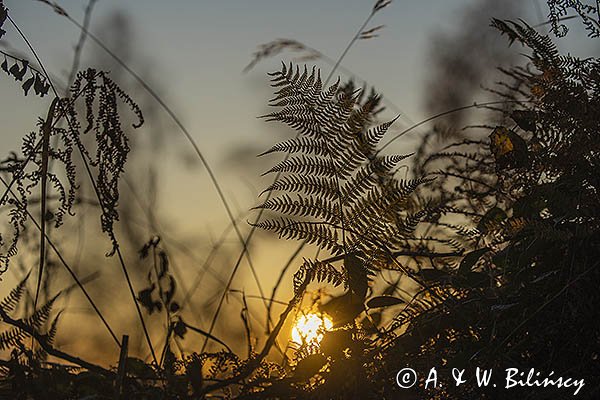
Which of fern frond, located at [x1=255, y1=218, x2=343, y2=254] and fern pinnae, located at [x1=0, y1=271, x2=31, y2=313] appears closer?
fern frond, located at [x1=255, y1=218, x2=343, y2=254]

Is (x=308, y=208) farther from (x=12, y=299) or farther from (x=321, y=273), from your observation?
(x=12, y=299)

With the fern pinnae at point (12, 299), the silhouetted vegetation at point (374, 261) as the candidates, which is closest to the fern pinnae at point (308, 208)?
the silhouetted vegetation at point (374, 261)

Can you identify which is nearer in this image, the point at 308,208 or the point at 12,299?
the point at 308,208

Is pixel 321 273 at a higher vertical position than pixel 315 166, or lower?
lower

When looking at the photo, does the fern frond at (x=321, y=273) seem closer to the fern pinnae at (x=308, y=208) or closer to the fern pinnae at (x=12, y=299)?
the fern pinnae at (x=308, y=208)

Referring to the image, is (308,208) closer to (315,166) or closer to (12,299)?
(315,166)

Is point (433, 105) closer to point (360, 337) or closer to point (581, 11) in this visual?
point (581, 11)

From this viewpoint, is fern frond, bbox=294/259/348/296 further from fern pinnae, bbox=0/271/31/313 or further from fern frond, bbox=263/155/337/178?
fern pinnae, bbox=0/271/31/313

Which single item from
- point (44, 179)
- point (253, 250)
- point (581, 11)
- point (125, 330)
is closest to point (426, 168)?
point (253, 250)

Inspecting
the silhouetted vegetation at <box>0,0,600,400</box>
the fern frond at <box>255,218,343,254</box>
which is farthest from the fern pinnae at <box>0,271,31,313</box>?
the fern frond at <box>255,218,343,254</box>

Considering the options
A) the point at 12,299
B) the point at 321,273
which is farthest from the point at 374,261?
the point at 12,299

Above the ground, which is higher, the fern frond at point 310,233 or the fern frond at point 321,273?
the fern frond at point 310,233

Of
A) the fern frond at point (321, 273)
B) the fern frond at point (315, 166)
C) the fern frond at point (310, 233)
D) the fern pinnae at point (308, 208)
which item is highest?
the fern frond at point (315, 166)

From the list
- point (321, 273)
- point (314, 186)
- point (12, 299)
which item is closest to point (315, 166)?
point (314, 186)
